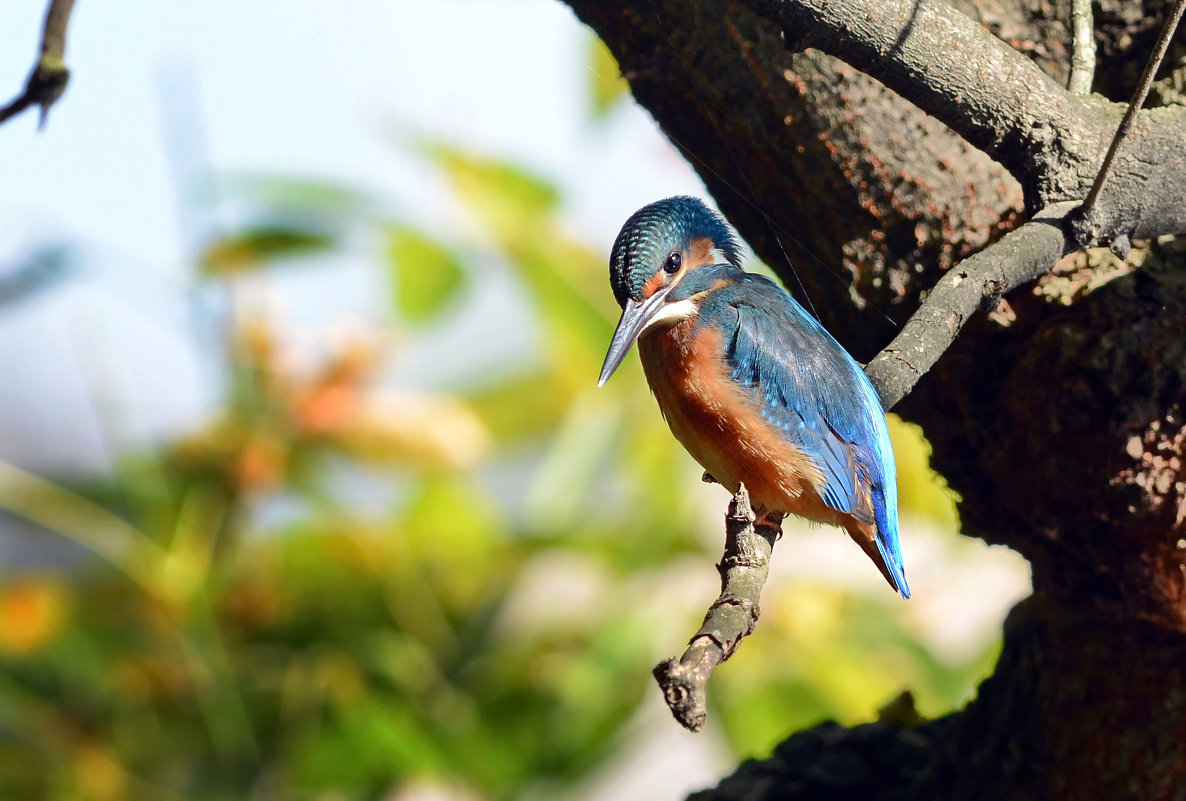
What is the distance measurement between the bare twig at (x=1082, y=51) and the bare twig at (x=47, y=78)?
0.80 meters

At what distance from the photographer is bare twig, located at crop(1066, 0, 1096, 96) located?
89 cm

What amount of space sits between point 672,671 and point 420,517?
1.68 m

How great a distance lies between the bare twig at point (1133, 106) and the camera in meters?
0.73

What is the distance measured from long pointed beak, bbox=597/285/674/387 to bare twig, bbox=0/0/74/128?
0.47 metres

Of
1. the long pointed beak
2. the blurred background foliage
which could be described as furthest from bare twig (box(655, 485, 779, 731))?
the blurred background foliage

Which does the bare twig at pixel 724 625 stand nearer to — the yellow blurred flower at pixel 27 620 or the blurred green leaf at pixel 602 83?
the blurred green leaf at pixel 602 83

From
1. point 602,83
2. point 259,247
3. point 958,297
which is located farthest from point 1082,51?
point 259,247

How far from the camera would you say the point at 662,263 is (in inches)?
34.4

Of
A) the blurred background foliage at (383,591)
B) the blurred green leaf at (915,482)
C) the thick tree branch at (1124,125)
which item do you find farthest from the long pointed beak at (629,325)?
the blurred background foliage at (383,591)

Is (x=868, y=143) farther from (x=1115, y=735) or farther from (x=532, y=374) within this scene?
(x=532, y=374)

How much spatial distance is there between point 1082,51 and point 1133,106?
0.16m

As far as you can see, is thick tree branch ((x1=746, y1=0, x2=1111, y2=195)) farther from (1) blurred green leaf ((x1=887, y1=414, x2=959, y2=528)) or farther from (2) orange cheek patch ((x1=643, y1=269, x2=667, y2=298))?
(1) blurred green leaf ((x1=887, y1=414, x2=959, y2=528))

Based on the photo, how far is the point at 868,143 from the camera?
99cm

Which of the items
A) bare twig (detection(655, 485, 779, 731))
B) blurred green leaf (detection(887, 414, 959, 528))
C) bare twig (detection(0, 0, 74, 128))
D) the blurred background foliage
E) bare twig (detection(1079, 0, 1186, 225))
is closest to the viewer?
bare twig (detection(655, 485, 779, 731))
